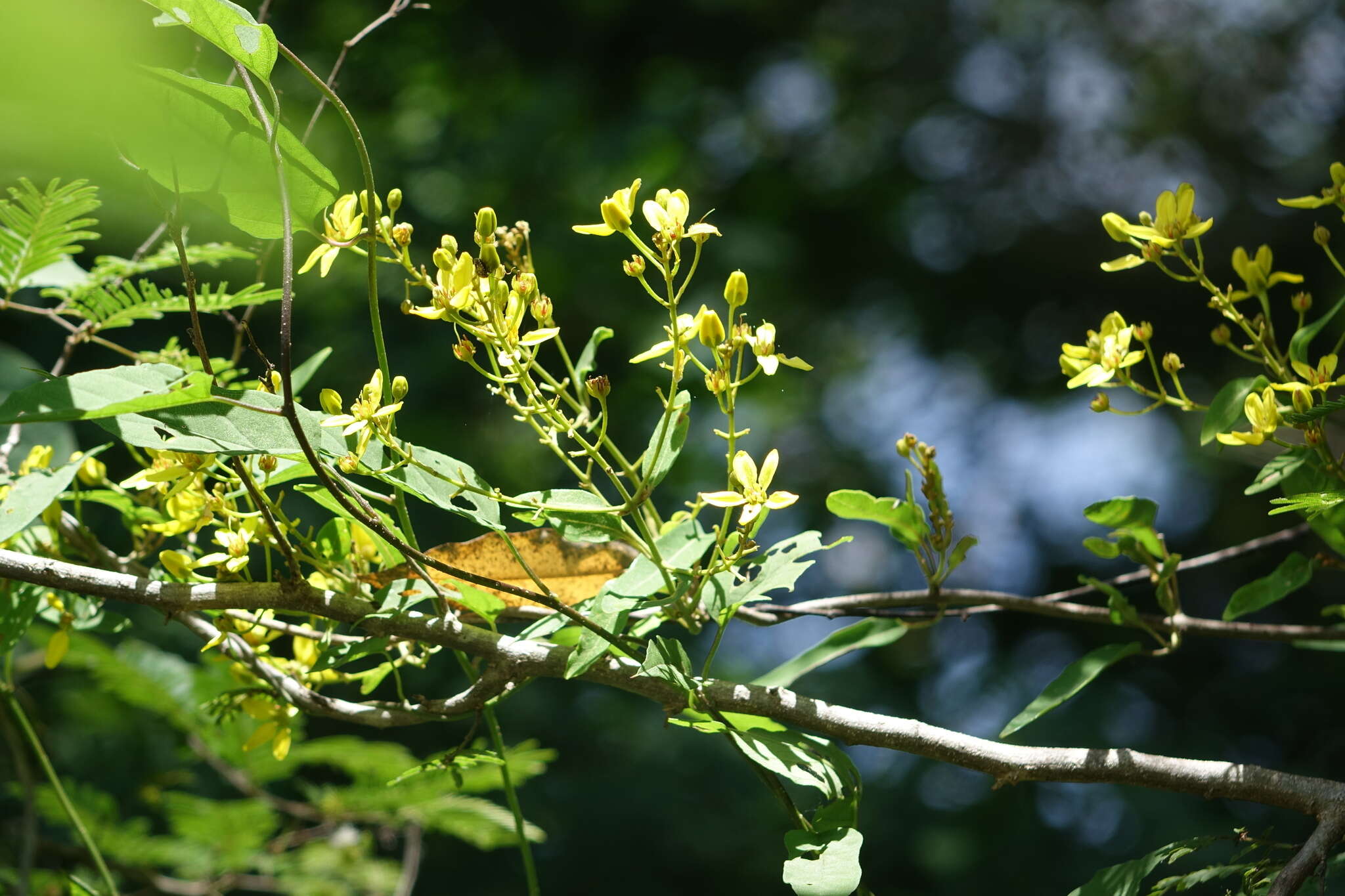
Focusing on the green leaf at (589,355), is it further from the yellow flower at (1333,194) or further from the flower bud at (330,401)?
the yellow flower at (1333,194)

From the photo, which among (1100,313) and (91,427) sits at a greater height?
(91,427)

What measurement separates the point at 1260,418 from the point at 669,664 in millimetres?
234

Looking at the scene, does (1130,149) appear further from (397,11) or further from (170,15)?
(170,15)

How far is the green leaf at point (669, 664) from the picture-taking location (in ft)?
1.03

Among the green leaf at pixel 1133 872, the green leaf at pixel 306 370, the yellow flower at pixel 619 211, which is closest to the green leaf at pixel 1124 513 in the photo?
the green leaf at pixel 1133 872

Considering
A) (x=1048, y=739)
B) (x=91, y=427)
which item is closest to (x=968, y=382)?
(x=1048, y=739)

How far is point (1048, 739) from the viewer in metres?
1.52

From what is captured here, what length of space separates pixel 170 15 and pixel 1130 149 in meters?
2.45

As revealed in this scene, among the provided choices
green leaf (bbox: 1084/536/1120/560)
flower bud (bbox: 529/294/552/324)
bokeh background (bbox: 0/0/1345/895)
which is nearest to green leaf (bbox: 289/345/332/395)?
flower bud (bbox: 529/294/552/324)

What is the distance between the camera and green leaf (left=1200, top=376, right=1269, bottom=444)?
38 cm

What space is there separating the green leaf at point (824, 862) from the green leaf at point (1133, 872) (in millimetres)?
97

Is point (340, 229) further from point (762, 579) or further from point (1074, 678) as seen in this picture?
point (1074, 678)

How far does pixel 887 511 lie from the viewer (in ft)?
1.26

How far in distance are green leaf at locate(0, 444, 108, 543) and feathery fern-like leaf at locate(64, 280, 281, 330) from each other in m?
0.11
